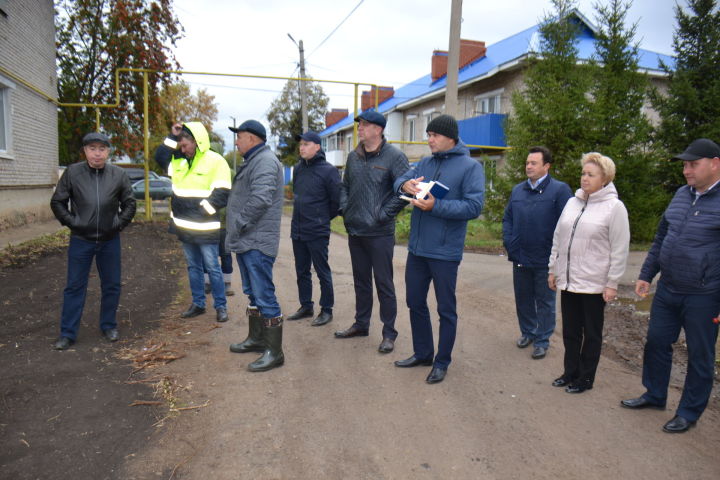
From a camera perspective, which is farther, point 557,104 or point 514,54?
point 514,54

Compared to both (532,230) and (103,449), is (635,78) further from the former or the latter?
(103,449)

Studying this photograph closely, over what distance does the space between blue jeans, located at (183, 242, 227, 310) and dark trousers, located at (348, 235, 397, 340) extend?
5.13 feet

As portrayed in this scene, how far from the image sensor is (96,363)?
444cm

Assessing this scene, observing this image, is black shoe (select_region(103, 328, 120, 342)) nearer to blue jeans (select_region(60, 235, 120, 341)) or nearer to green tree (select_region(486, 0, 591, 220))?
blue jeans (select_region(60, 235, 120, 341))

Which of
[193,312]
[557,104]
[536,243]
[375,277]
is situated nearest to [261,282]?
[375,277]

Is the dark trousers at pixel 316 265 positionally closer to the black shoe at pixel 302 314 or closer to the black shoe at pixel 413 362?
the black shoe at pixel 302 314

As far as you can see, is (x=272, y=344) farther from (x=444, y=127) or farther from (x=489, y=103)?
(x=489, y=103)

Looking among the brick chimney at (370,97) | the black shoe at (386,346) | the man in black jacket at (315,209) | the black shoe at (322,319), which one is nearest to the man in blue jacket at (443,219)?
the black shoe at (386,346)

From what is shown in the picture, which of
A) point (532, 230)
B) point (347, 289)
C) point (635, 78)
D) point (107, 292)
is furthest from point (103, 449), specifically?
point (635, 78)

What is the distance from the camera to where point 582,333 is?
4.32 meters

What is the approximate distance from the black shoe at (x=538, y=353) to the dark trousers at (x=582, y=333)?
2.14 ft

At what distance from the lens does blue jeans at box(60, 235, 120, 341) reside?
4855 millimetres

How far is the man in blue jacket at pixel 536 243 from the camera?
5.04m

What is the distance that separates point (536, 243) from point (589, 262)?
0.97 meters
